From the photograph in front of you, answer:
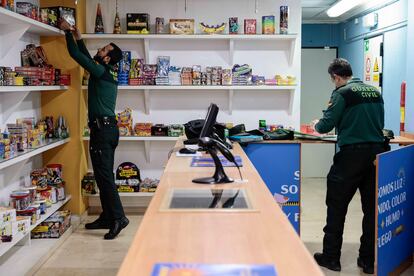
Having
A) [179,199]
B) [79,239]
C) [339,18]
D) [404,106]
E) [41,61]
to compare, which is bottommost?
A: [79,239]

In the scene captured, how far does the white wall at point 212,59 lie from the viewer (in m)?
5.75

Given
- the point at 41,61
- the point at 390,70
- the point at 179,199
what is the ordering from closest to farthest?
the point at 179,199 → the point at 41,61 → the point at 390,70

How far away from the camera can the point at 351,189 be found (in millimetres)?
4039

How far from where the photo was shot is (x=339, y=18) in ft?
27.7

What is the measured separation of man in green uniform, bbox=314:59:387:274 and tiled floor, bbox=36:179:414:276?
8.3 inches

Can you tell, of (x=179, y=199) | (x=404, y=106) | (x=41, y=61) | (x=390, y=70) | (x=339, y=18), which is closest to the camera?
(x=179, y=199)

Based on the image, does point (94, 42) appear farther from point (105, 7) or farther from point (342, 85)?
point (342, 85)

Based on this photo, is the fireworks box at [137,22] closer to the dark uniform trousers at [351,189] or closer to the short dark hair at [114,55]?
the short dark hair at [114,55]

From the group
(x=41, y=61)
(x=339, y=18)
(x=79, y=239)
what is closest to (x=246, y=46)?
(x=41, y=61)

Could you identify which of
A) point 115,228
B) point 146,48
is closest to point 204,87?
point 146,48

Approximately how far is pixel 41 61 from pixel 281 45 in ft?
8.74

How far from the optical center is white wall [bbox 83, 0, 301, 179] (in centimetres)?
575

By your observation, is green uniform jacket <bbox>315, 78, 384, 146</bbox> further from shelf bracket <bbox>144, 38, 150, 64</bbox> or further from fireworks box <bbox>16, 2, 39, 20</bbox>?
fireworks box <bbox>16, 2, 39, 20</bbox>

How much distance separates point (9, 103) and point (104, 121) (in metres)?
0.95
